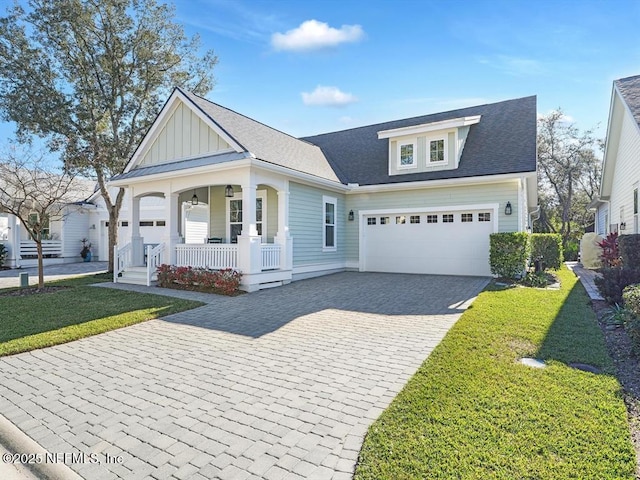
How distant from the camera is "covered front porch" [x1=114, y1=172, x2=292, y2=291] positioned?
10.3 metres

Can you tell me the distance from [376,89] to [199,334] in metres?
11.0

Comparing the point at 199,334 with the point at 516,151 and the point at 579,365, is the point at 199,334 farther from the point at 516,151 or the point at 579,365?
the point at 516,151

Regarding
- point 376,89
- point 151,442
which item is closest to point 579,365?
point 151,442

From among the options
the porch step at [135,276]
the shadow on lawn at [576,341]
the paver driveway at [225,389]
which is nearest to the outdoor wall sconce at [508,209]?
the shadow on lawn at [576,341]

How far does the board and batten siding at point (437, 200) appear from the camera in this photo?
11734 millimetres

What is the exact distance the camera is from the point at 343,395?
393 centimetres

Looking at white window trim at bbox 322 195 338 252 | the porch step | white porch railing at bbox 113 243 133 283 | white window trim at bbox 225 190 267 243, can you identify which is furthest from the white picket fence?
white window trim at bbox 322 195 338 252

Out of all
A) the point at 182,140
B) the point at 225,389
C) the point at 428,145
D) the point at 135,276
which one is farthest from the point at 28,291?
the point at 428,145

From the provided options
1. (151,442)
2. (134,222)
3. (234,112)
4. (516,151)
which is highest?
(234,112)

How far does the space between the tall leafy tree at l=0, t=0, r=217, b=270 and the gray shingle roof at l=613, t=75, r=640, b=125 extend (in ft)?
54.4

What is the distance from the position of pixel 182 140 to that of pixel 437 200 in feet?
29.3

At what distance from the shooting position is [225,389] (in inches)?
164

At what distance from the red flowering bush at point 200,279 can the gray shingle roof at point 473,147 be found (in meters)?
6.66

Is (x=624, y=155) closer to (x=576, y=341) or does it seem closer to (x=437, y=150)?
(x=437, y=150)
